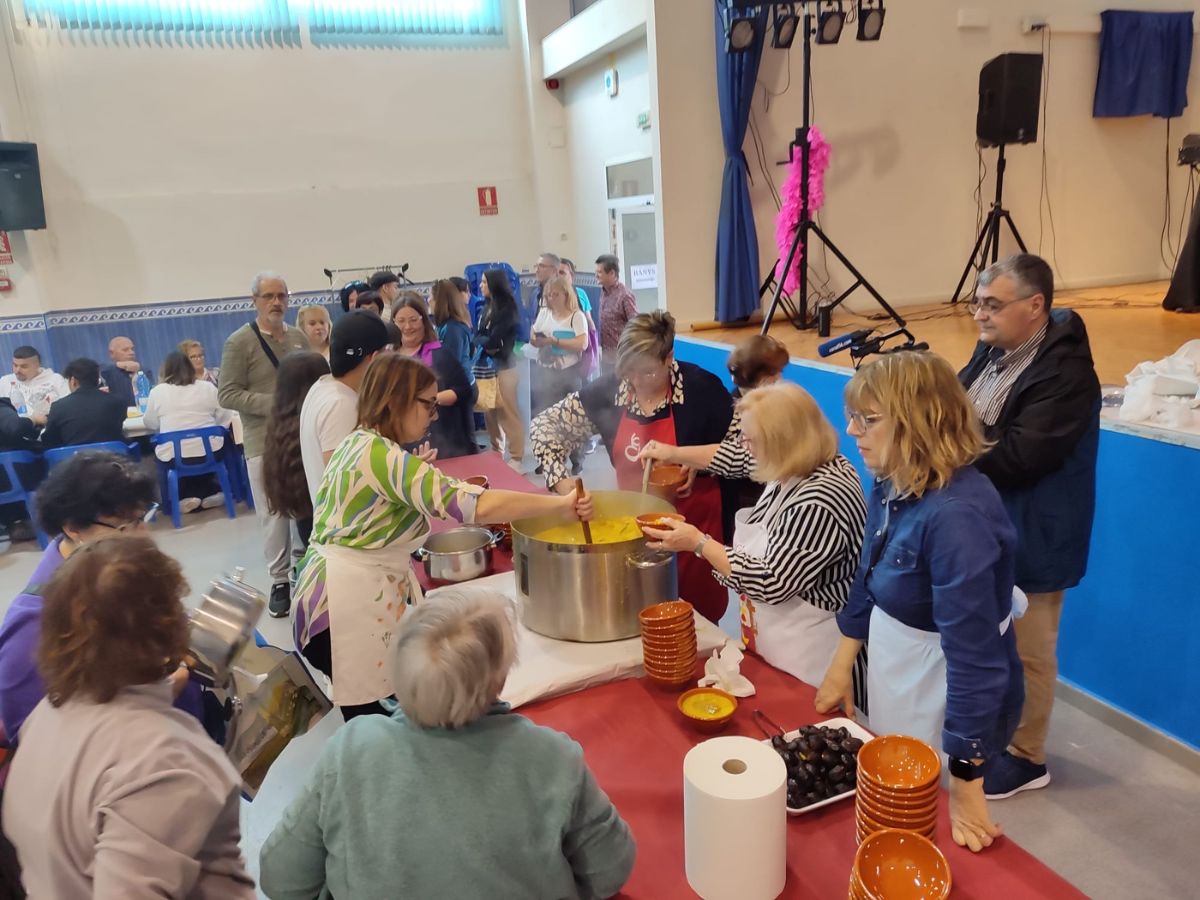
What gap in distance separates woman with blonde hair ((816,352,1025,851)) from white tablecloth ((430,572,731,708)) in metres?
0.35

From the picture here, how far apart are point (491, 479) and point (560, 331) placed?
108 inches

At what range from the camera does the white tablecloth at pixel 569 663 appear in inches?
61.1

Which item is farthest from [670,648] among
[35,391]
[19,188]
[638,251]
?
[19,188]

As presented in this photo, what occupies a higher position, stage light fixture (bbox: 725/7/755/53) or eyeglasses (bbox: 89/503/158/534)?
stage light fixture (bbox: 725/7/755/53)

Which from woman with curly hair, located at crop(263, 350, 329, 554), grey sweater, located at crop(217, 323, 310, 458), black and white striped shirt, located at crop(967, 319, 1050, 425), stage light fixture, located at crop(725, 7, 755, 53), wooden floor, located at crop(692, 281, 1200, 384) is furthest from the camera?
stage light fixture, located at crop(725, 7, 755, 53)

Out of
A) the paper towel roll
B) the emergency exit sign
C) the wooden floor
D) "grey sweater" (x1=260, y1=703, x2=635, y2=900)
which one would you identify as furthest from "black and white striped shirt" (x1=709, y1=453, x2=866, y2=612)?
the emergency exit sign

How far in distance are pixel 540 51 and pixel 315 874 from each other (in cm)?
783

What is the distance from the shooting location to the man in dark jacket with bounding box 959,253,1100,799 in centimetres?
198

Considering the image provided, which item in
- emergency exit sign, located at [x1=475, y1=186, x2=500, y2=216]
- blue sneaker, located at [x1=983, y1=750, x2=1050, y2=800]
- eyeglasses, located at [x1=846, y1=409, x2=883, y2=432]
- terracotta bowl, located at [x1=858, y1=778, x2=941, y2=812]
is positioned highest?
emergency exit sign, located at [x1=475, y1=186, x2=500, y2=216]

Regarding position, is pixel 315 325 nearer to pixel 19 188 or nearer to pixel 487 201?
pixel 19 188

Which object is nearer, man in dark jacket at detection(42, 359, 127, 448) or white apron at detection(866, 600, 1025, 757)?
white apron at detection(866, 600, 1025, 757)

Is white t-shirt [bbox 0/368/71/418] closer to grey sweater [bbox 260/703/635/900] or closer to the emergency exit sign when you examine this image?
the emergency exit sign

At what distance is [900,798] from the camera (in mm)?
1080

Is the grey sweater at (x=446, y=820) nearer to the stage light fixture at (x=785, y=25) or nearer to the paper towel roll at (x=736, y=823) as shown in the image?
the paper towel roll at (x=736, y=823)
